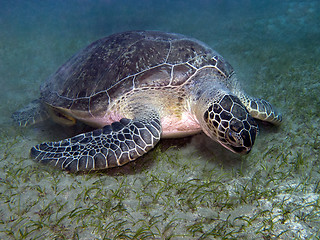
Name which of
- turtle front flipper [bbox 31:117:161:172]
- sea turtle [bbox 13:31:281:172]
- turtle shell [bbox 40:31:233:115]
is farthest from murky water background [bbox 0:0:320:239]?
turtle shell [bbox 40:31:233:115]

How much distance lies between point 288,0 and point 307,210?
19.7 m

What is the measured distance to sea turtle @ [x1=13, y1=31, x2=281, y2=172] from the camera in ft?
8.31

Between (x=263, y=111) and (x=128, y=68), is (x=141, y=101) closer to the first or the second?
(x=128, y=68)

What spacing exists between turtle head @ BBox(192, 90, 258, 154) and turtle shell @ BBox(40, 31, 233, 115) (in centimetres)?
71

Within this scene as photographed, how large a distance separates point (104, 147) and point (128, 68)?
1466 millimetres

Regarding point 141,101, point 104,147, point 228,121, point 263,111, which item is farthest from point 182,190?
point 263,111

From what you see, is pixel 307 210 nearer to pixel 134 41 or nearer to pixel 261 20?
pixel 134 41

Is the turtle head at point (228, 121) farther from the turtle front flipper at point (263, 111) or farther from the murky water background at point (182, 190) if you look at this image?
the turtle front flipper at point (263, 111)

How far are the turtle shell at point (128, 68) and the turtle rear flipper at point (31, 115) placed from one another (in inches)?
21.2

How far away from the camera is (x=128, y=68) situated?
3416 mm

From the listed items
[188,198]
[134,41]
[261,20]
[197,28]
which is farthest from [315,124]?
[197,28]

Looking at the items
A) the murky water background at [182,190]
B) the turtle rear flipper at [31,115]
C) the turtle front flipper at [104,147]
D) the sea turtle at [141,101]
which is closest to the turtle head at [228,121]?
the sea turtle at [141,101]

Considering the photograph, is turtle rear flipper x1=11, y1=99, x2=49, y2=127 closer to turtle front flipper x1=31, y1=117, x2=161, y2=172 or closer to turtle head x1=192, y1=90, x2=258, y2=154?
turtle front flipper x1=31, y1=117, x2=161, y2=172

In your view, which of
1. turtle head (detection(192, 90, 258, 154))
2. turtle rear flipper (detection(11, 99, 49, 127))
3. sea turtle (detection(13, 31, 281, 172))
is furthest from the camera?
turtle rear flipper (detection(11, 99, 49, 127))
